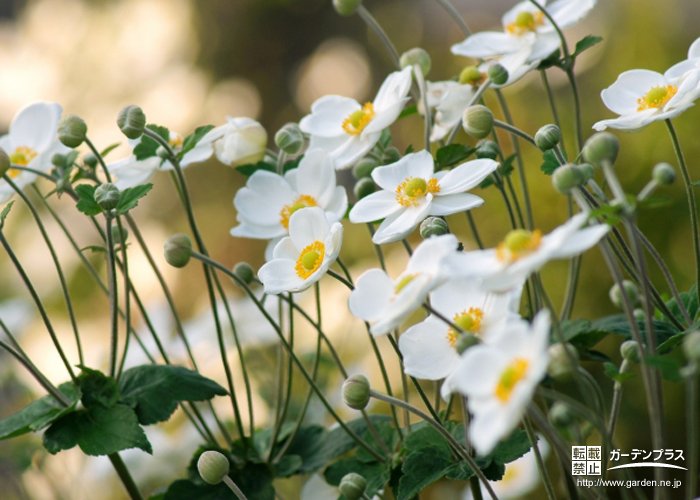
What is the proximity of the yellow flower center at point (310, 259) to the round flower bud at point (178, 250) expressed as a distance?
95 mm

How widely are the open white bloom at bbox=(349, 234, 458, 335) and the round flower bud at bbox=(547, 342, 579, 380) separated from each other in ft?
0.22

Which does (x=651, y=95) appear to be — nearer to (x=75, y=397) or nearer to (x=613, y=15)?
(x=75, y=397)

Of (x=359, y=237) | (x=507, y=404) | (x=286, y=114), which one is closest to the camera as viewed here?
(x=507, y=404)

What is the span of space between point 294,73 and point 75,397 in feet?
8.61

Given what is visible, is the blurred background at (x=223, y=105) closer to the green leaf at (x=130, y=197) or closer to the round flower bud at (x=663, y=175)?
the green leaf at (x=130, y=197)

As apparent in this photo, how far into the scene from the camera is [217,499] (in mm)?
723

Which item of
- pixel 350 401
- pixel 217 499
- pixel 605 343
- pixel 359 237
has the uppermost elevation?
pixel 350 401

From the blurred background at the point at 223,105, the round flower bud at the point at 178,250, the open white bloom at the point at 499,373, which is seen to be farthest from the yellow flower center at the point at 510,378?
the blurred background at the point at 223,105

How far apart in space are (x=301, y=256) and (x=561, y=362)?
0.73 feet

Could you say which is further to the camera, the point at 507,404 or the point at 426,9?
the point at 426,9

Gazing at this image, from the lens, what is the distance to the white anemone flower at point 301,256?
2.02 ft

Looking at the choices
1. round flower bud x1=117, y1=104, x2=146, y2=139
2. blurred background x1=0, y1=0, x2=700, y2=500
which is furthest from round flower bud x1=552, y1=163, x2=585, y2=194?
blurred background x1=0, y1=0, x2=700, y2=500

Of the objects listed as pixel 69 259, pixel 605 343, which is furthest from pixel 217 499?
pixel 69 259

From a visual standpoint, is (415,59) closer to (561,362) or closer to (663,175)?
(663,175)
